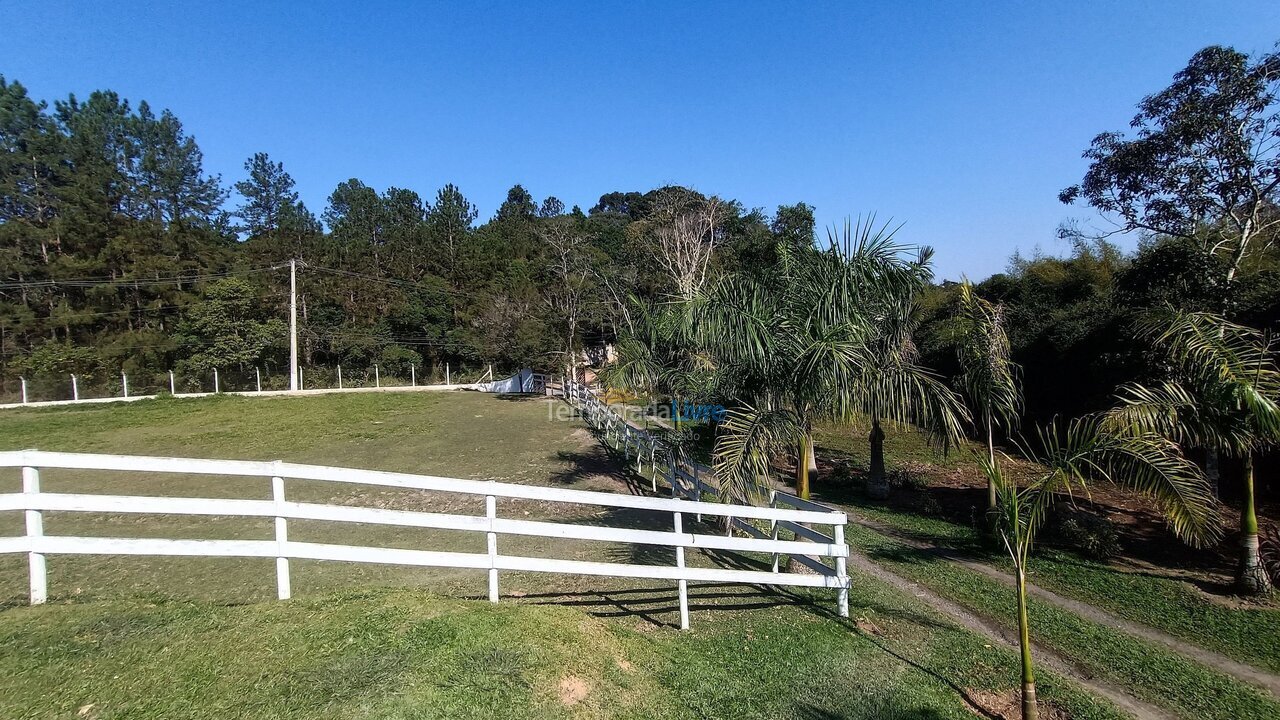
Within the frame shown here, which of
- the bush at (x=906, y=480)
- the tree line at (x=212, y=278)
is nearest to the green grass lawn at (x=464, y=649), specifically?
the bush at (x=906, y=480)

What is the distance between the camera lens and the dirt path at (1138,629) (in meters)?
4.64

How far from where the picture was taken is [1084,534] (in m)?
A: 7.71

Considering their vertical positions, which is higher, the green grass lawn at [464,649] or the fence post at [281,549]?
the fence post at [281,549]

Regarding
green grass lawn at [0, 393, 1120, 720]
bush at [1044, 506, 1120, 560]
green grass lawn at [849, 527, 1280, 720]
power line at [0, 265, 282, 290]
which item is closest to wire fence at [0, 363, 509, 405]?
power line at [0, 265, 282, 290]

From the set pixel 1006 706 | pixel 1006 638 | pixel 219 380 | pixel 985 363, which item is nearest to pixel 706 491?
pixel 1006 638

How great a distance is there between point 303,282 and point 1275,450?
4795 cm

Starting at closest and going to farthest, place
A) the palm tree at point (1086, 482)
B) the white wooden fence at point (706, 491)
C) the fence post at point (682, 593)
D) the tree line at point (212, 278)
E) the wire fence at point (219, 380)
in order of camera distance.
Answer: the palm tree at point (1086, 482)
the fence post at point (682, 593)
the white wooden fence at point (706, 491)
the wire fence at point (219, 380)
the tree line at point (212, 278)

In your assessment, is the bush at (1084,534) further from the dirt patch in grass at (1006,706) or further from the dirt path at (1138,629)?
the dirt patch in grass at (1006,706)

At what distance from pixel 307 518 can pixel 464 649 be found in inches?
66.8

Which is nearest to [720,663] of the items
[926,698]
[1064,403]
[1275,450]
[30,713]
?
[926,698]

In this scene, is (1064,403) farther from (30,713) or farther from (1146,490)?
(30,713)

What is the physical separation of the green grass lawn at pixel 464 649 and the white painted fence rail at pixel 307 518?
0.34 m

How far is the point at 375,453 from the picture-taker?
1580cm

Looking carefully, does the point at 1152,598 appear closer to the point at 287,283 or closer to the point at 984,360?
the point at 984,360
